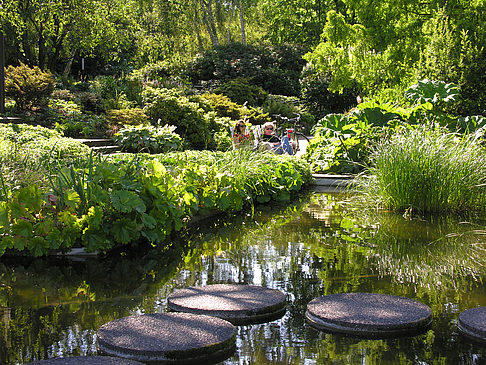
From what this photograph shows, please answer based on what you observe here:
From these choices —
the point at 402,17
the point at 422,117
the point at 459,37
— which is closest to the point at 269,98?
the point at 402,17

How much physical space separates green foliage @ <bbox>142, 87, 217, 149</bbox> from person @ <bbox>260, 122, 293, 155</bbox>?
6.25 ft

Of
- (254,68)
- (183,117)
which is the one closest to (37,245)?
(183,117)

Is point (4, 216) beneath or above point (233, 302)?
above

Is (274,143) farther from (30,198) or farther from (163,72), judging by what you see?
(163,72)

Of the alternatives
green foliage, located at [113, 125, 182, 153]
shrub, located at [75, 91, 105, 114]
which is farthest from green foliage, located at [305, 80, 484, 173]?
shrub, located at [75, 91, 105, 114]

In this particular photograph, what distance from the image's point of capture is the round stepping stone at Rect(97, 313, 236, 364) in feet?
10.3

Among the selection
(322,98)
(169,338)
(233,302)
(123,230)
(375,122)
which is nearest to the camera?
(169,338)

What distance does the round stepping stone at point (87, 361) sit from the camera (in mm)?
2936

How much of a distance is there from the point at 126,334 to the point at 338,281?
2074mm

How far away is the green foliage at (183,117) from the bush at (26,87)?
2.78 metres

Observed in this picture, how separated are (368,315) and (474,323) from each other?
65cm

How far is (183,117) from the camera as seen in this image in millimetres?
15305

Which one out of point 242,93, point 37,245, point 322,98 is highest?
point 242,93

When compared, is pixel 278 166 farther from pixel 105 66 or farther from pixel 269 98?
pixel 105 66
